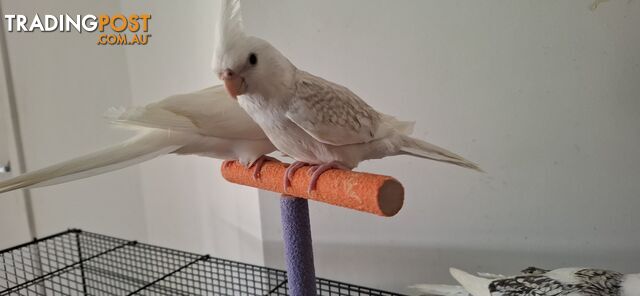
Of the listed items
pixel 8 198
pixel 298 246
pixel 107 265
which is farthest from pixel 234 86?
pixel 8 198

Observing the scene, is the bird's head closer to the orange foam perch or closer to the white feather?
the orange foam perch

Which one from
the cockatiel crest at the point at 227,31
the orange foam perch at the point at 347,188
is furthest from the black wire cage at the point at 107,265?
the cockatiel crest at the point at 227,31

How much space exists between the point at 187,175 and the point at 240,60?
1051 mm

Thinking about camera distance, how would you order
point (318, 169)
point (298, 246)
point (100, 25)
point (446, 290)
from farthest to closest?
point (100, 25), point (446, 290), point (298, 246), point (318, 169)

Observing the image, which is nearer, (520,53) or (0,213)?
(520,53)

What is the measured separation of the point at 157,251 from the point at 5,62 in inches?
33.6

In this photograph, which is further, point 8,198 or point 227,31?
point 8,198

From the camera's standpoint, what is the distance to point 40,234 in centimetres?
159

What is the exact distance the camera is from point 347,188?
2.04ft

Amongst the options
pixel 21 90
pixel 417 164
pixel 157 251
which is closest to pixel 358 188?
pixel 417 164

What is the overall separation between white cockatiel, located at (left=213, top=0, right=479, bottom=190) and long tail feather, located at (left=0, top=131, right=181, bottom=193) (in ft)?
0.61

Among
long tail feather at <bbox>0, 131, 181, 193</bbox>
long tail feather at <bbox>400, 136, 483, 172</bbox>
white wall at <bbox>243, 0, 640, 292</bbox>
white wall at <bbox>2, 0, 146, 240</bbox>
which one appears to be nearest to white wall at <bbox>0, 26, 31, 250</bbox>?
white wall at <bbox>2, 0, 146, 240</bbox>

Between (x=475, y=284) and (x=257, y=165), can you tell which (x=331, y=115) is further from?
(x=475, y=284)

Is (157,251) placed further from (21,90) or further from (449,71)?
(449,71)
